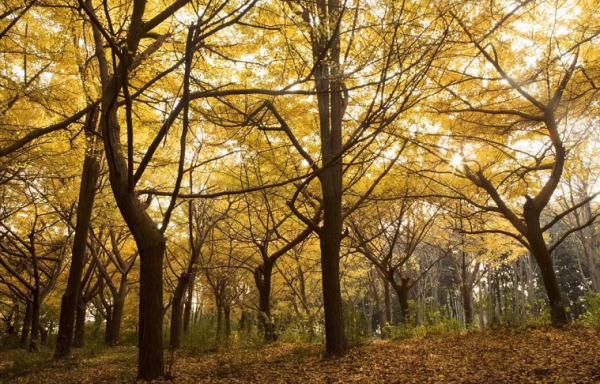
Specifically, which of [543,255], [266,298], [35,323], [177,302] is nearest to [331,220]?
[543,255]

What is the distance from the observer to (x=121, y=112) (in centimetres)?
947

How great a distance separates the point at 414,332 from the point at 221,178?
6.33 meters

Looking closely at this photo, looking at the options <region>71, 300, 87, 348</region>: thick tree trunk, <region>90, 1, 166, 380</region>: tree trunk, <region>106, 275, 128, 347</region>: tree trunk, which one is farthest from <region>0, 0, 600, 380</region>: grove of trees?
<region>106, 275, 128, 347</region>: tree trunk

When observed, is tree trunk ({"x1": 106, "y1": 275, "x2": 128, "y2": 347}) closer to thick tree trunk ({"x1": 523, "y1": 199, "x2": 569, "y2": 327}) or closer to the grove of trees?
the grove of trees

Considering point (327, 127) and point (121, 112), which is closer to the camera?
point (327, 127)

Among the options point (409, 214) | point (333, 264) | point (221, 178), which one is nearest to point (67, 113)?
point (221, 178)

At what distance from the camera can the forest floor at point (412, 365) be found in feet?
14.9

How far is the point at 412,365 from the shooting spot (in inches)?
217

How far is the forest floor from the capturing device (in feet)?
14.9

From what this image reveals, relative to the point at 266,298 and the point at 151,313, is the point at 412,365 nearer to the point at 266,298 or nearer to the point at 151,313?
the point at 151,313

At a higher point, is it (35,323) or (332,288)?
(332,288)

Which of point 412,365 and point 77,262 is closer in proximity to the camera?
point 412,365

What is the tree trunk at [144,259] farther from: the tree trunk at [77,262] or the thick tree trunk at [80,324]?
the thick tree trunk at [80,324]

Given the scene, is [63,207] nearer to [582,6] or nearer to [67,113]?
[67,113]
